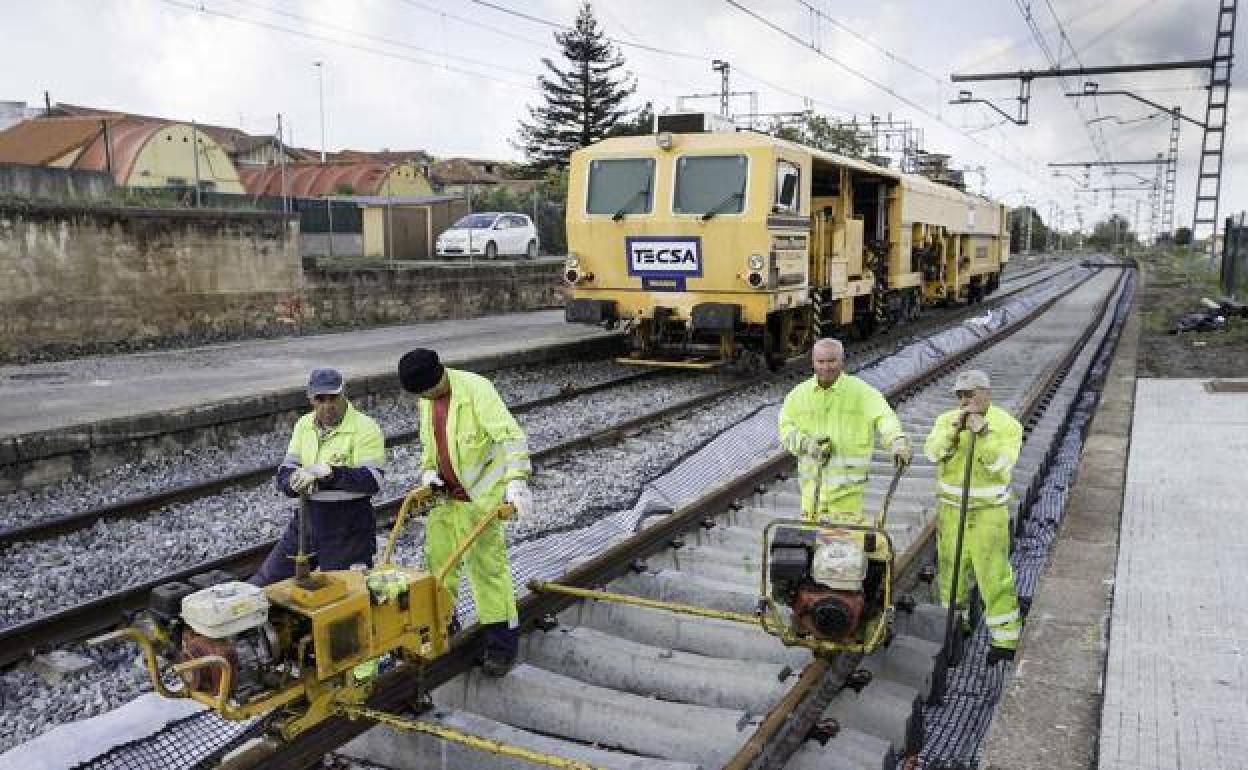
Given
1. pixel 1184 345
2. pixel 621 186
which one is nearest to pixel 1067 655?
pixel 621 186

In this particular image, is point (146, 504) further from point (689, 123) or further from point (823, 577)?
point (689, 123)

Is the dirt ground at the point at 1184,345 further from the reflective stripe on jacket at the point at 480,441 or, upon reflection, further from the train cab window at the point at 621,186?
the reflective stripe on jacket at the point at 480,441

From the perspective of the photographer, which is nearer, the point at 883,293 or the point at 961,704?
the point at 961,704

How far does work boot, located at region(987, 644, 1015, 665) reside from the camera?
220 inches

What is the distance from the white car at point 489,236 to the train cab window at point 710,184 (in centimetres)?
1308

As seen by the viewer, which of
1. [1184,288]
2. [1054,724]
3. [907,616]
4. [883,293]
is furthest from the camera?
[1184,288]

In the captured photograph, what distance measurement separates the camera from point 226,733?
4602 millimetres

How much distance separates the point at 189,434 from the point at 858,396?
759cm

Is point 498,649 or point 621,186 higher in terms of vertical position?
point 621,186

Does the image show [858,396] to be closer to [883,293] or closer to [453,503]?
[453,503]

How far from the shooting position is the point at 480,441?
15.5 feet

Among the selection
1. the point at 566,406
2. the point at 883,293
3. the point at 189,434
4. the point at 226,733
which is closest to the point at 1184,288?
the point at 883,293

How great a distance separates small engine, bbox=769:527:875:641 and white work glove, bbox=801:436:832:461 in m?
0.74

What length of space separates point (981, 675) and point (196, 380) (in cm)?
1022
